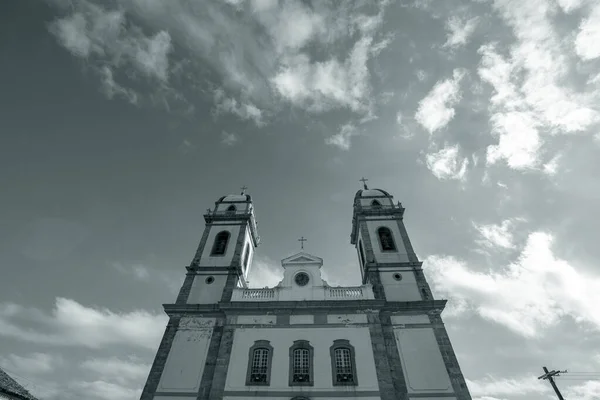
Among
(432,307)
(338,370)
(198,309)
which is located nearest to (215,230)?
(198,309)

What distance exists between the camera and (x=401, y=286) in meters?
21.3

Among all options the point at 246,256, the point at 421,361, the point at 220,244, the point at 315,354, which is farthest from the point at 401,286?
the point at 220,244

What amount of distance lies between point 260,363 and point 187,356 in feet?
13.3

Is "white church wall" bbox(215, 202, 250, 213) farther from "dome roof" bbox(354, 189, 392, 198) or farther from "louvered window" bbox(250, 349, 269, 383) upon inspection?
"louvered window" bbox(250, 349, 269, 383)

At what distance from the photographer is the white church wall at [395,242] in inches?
907

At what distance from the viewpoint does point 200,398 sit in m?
16.7

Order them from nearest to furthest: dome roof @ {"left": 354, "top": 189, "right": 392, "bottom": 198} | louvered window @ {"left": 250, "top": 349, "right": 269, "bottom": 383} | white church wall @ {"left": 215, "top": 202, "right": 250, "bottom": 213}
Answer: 1. louvered window @ {"left": 250, "top": 349, "right": 269, "bottom": 383}
2. white church wall @ {"left": 215, "top": 202, "right": 250, "bottom": 213}
3. dome roof @ {"left": 354, "top": 189, "right": 392, "bottom": 198}

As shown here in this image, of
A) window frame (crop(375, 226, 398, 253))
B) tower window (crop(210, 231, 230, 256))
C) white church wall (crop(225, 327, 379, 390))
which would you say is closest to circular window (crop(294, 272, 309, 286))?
white church wall (crop(225, 327, 379, 390))

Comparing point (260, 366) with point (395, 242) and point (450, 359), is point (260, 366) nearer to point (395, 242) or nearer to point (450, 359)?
point (450, 359)

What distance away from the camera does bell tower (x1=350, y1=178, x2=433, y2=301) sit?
21.1m

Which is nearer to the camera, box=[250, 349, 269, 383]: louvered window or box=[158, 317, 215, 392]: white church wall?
box=[250, 349, 269, 383]: louvered window

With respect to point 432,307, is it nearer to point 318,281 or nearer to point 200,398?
point 318,281

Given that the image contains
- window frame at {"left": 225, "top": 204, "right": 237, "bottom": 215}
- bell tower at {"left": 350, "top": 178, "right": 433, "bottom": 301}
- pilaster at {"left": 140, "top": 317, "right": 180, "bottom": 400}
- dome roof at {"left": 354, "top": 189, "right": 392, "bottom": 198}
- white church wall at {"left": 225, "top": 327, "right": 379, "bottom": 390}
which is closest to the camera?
white church wall at {"left": 225, "top": 327, "right": 379, "bottom": 390}

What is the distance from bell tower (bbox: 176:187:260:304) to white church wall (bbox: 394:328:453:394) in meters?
10.5
